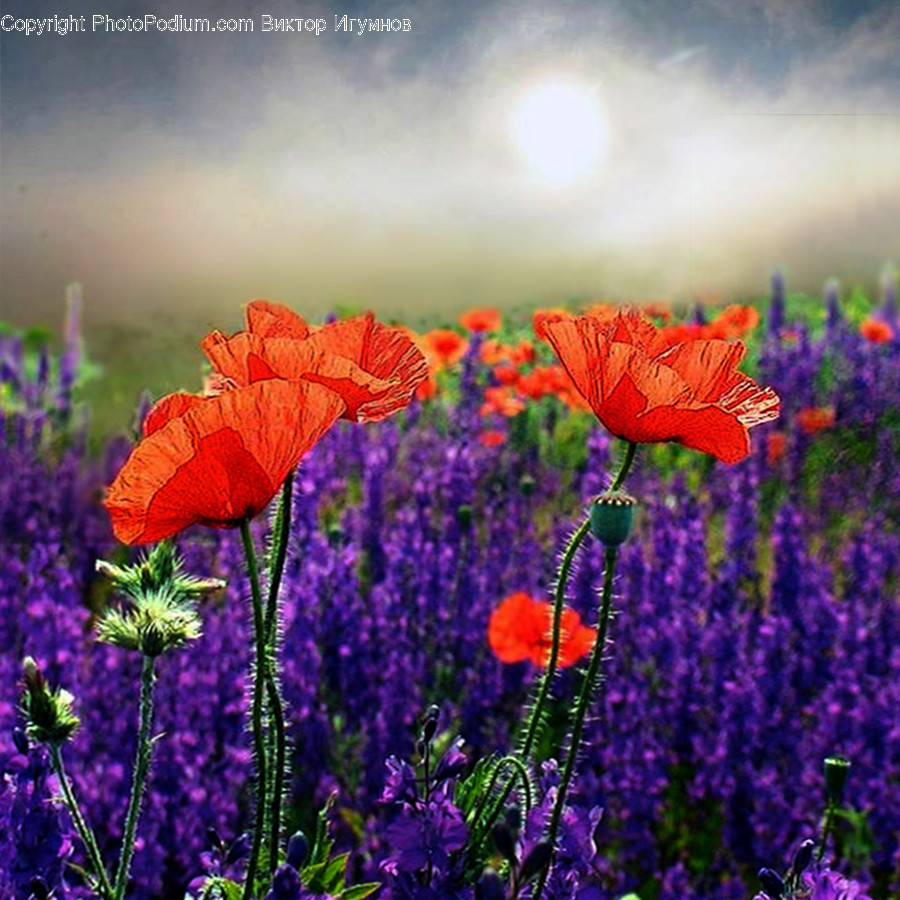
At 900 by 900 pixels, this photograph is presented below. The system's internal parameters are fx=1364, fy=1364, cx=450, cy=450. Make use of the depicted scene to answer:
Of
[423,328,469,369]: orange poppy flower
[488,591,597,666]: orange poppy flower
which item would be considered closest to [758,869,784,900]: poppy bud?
[488,591,597,666]: orange poppy flower

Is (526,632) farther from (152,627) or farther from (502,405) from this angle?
(502,405)

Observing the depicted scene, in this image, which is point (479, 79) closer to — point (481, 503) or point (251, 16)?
point (251, 16)

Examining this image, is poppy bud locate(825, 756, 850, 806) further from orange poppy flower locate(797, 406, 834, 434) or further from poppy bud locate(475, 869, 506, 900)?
orange poppy flower locate(797, 406, 834, 434)

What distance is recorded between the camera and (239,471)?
2.36 ft

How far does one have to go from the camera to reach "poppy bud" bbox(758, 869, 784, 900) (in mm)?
731

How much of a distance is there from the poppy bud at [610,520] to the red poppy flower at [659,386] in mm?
78

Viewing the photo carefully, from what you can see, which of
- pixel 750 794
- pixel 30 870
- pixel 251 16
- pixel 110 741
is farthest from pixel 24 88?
pixel 30 870

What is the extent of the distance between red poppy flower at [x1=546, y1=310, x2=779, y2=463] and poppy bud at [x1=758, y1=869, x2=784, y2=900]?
228 mm

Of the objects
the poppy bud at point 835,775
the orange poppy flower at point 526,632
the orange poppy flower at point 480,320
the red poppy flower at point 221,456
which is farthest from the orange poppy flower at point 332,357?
the orange poppy flower at point 480,320

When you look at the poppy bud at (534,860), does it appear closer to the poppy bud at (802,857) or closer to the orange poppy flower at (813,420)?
the poppy bud at (802,857)

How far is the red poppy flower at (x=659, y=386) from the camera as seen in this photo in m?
0.80

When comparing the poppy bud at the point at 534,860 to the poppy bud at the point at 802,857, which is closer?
the poppy bud at the point at 534,860

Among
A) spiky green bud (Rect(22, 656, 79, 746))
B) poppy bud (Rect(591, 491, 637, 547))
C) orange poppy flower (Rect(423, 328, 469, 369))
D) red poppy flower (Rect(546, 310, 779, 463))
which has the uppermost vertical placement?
orange poppy flower (Rect(423, 328, 469, 369))

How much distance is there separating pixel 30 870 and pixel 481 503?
211cm
